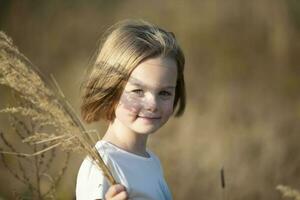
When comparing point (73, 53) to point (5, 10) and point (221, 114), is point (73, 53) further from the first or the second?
point (221, 114)

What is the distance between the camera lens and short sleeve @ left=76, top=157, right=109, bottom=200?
2188 millimetres

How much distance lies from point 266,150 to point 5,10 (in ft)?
4.62

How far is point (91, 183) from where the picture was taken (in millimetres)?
2211

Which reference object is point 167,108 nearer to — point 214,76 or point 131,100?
point 131,100

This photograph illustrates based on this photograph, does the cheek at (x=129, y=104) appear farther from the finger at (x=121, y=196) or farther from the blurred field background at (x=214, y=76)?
the blurred field background at (x=214, y=76)

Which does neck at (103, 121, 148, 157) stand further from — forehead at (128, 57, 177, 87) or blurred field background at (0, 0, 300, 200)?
blurred field background at (0, 0, 300, 200)

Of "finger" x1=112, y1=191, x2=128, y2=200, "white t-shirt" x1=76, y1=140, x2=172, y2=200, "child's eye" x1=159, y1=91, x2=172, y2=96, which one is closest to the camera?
"finger" x1=112, y1=191, x2=128, y2=200

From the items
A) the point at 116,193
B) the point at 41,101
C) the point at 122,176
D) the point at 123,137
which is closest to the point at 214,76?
the point at 123,137

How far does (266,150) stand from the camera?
4105mm

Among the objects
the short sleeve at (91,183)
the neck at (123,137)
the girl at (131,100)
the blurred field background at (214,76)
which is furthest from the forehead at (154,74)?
the blurred field background at (214,76)

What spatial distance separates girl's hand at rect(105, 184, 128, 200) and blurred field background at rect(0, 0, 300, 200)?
6.52 ft

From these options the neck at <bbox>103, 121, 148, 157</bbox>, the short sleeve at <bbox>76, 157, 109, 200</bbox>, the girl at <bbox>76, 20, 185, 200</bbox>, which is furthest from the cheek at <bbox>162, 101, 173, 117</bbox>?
the short sleeve at <bbox>76, 157, 109, 200</bbox>

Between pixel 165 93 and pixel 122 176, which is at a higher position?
pixel 165 93

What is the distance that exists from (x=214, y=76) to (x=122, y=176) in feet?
6.29
